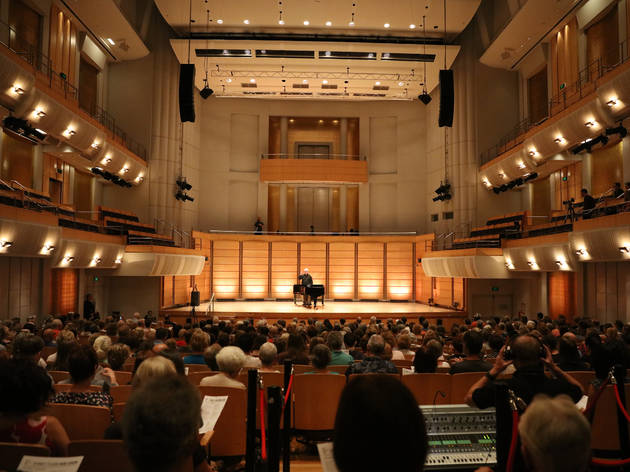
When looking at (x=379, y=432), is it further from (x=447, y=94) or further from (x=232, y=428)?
(x=447, y=94)

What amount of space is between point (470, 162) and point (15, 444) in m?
20.9

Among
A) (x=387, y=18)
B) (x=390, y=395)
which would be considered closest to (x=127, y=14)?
(x=387, y=18)

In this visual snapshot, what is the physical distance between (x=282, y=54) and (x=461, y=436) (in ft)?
63.8

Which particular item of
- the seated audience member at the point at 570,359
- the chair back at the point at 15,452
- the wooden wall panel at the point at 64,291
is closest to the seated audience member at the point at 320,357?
the seated audience member at the point at 570,359

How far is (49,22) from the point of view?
52.5 ft

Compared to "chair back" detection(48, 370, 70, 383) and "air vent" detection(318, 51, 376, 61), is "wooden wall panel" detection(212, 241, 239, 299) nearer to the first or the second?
"air vent" detection(318, 51, 376, 61)

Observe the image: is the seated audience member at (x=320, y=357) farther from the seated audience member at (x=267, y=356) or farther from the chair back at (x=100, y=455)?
the chair back at (x=100, y=455)

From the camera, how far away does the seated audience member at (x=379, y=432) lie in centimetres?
133

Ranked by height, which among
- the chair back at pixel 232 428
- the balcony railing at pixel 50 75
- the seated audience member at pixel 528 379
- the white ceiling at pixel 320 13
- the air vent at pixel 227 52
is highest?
the white ceiling at pixel 320 13

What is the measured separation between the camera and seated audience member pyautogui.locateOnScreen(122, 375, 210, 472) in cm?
166

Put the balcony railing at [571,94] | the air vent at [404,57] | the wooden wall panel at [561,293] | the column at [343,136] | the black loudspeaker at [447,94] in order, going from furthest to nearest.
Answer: the column at [343,136] < the air vent at [404,57] < the wooden wall panel at [561,293] < the black loudspeaker at [447,94] < the balcony railing at [571,94]

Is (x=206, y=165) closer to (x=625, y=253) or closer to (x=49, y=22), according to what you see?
(x=49, y=22)

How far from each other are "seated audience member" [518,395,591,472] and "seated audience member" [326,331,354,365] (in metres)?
4.15

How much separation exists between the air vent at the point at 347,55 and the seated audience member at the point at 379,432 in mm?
20320
